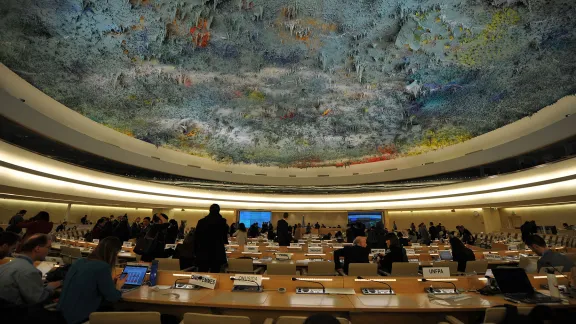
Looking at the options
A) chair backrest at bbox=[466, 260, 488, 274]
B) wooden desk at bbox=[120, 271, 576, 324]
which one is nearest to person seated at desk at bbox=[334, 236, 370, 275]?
wooden desk at bbox=[120, 271, 576, 324]

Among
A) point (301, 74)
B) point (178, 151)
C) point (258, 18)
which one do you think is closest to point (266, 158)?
point (178, 151)

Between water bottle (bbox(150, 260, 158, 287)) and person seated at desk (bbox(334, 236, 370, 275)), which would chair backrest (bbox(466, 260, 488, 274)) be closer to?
person seated at desk (bbox(334, 236, 370, 275))

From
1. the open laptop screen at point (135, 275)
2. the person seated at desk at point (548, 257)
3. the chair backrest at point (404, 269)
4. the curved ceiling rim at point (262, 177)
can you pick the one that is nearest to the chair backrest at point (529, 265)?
the person seated at desk at point (548, 257)

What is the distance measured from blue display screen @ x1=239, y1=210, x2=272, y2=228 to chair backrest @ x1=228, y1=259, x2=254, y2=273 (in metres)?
17.4

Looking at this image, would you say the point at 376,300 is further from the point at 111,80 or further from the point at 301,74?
the point at 111,80

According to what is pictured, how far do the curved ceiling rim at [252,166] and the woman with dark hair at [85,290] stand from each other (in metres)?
7.71

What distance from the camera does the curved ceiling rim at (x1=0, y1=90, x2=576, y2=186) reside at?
789 centimetres

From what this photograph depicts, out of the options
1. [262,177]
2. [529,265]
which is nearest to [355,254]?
[529,265]

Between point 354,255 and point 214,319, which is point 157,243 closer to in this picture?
point 354,255

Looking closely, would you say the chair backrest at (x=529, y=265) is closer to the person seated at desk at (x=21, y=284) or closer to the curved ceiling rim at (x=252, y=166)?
the curved ceiling rim at (x=252, y=166)

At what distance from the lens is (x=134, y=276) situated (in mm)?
3732

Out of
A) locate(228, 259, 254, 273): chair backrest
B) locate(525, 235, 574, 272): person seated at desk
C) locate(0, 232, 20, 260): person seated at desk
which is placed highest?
locate(0, 232, 20, 260): person seated at desk

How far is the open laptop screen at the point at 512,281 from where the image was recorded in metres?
3.36

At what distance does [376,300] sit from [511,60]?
7235 millimetres
